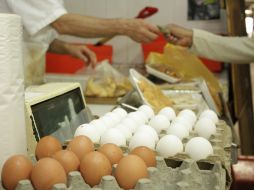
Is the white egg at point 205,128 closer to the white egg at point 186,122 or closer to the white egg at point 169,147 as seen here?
the white egg at point 186,122

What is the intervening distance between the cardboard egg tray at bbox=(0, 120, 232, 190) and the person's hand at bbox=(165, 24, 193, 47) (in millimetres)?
1771

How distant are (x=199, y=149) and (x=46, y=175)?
16.0 inches

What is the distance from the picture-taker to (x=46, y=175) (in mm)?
763

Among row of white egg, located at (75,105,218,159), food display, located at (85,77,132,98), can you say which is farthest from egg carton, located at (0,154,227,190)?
food display, located at (85,77,132,98)

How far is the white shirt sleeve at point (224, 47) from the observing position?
2.68 m

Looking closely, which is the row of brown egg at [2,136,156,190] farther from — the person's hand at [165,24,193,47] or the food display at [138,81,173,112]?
the person's hand at [165,24,193,47]

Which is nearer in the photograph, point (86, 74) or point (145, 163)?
point (145, 163)

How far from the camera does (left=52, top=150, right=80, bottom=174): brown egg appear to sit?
0.83 m

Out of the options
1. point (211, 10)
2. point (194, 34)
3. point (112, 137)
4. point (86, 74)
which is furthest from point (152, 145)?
point (211, 10)

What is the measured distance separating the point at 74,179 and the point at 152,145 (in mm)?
337

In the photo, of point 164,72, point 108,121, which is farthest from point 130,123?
point 164,72

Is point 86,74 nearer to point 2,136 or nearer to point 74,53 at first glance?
point 74,53

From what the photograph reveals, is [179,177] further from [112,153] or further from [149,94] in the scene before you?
[149,94]

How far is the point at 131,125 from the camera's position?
1237 mm
